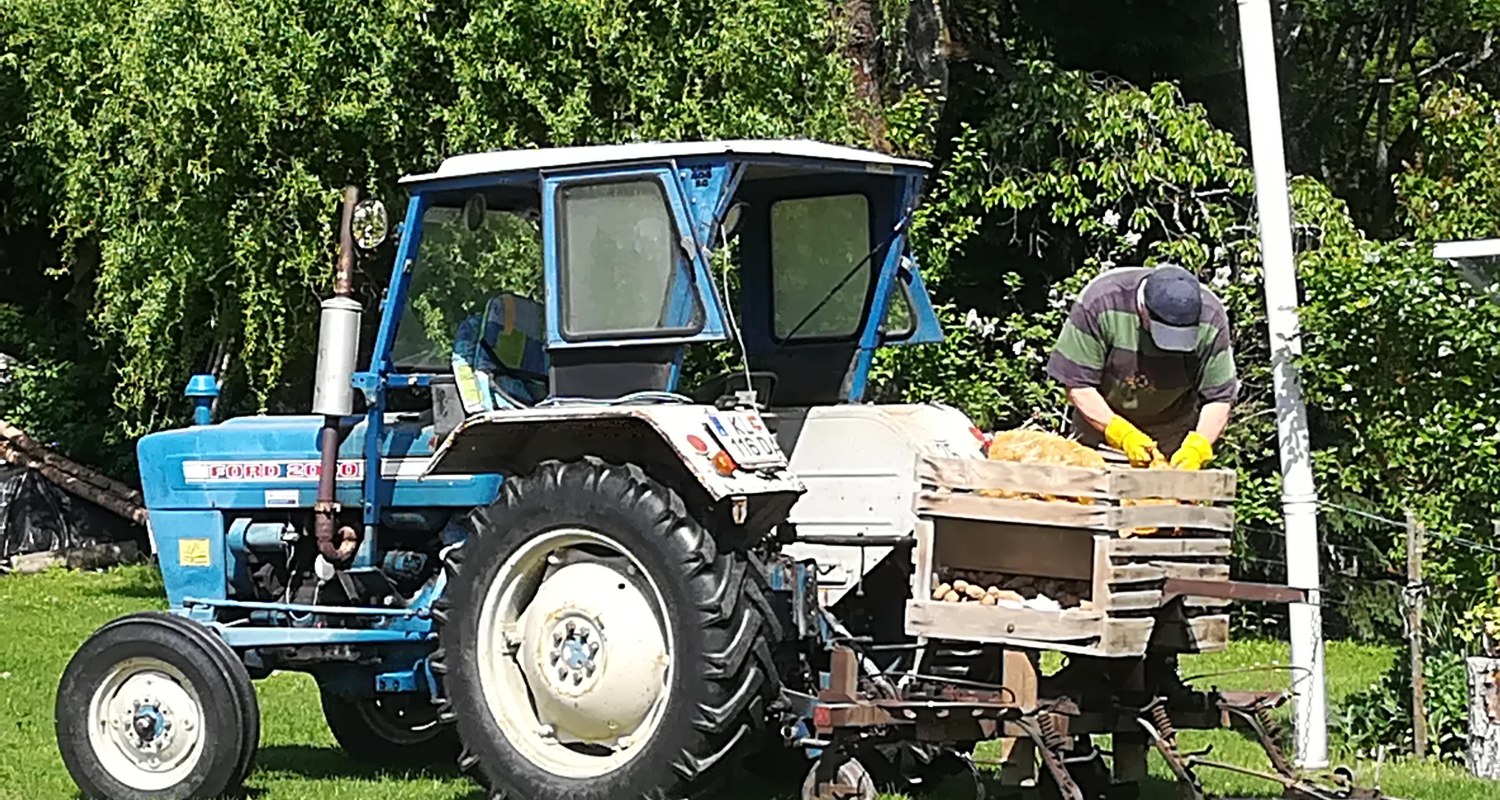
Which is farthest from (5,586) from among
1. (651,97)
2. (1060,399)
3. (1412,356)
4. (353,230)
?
(1412,356)

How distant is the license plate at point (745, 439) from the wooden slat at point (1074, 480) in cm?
58

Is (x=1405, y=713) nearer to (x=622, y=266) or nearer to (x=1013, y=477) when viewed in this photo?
(x=1013, y=477)

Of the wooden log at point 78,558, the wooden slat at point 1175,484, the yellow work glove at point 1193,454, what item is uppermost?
the yellow work glove at point 1193,454

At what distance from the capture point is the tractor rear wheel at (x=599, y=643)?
6.99 m

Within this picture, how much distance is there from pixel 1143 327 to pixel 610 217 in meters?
1.89

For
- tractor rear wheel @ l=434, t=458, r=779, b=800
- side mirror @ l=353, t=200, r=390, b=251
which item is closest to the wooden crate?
tractor rear wheel @ l=434, t=458, r=779, b=800

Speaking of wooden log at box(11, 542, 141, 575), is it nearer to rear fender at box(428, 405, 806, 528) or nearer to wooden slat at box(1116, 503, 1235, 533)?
rear fender at box(428, 405, 806, 528)

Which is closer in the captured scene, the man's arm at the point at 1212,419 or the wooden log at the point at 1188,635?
the wooden log at the point at 1188,635

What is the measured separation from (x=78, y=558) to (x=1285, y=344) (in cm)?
1472

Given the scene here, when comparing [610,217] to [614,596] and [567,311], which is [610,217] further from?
[614,596]

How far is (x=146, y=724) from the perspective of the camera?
820cm

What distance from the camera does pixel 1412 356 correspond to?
29.6 feet

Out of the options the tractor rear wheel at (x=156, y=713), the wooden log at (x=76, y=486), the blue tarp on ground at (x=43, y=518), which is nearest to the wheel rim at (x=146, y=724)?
the tractor rear wheel at (x=156, y=713)

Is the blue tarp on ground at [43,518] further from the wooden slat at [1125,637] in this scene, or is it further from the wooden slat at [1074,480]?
the wooden slat at [1125,637]
